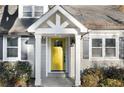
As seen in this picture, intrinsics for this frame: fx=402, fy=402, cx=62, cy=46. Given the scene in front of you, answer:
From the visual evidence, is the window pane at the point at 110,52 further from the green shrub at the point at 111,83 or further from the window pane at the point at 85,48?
the green shrub at the point at 111,83

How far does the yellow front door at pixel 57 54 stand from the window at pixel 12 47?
129 centimetres

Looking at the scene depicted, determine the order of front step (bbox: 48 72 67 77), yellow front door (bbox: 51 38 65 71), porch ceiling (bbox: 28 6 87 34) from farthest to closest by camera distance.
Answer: yellow front door (bbox: 51 38 65 71) → front step (bbox: 48 72 67 77) → porch ceiling (bbox: 28 6 87 34)

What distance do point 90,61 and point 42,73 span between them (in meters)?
1.71

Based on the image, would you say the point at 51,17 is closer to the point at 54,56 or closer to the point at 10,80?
the point at 54,56

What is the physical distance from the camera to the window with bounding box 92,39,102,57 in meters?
13.6

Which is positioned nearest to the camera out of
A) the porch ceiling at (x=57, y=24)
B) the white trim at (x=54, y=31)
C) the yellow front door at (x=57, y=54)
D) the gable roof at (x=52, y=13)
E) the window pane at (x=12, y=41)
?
the gable roof at (x=52, y=13)

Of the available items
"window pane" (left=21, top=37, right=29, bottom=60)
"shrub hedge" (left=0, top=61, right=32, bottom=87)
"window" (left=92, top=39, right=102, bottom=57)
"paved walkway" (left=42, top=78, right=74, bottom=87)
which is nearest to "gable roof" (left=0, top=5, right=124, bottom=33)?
"window" (left=92, top=39, right=102, bottom=57)

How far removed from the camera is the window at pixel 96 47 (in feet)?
44.6

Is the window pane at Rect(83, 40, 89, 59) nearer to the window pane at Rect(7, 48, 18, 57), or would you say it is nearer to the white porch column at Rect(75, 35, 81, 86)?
the white porch column at Rect(75, 35, 81, 86)

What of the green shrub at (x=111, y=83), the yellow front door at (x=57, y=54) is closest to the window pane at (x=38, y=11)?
the yellow front door at (x=57, y=54)

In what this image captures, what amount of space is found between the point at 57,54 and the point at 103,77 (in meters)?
2.00

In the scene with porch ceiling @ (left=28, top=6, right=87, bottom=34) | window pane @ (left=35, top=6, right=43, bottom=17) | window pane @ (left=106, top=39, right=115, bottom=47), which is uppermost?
window pane @ (left=35, top=6, right=43, bottom=17)

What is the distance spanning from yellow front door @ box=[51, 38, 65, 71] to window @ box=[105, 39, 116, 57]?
1516mm
